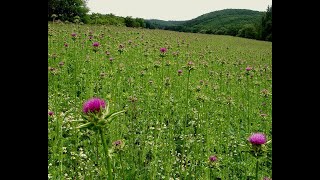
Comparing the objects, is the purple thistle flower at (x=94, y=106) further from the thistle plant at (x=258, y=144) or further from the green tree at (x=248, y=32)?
the green tree at (x=248, y=32)

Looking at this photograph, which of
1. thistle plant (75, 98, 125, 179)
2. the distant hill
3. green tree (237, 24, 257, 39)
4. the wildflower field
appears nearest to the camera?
thistle plant (75, 98, 125, 179)

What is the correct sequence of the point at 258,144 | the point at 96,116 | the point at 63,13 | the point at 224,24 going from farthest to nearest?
the point at 224,24
the point at 63,13
the point at 258,144
the point at 96,116

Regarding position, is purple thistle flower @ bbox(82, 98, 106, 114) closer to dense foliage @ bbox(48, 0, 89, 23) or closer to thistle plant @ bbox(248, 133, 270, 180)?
thistle plant @ bbox(248, 133, 270, 180)

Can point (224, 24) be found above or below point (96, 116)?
above

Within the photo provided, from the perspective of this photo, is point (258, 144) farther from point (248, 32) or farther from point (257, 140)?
point (248, 32)

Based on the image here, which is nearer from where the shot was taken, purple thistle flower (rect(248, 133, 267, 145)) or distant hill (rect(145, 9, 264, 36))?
purple thistle flower (rect(248, 133, 267, 145))

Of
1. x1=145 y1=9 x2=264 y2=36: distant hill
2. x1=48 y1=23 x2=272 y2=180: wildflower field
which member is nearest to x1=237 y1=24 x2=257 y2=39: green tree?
x1=145 y1=9 x2=264 y2=36: distant hill

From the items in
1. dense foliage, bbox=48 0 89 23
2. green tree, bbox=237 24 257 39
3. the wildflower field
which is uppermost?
green tree, bbox=237 24 257 39

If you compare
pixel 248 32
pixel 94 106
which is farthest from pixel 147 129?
pixel 248 32

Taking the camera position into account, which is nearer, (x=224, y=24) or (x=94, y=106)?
(x=94, y=106)

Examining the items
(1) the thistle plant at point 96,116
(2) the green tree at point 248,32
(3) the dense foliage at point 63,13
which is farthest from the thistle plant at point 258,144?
(2) the green tree at point 248,32

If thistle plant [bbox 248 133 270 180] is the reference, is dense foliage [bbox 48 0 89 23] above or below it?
above
